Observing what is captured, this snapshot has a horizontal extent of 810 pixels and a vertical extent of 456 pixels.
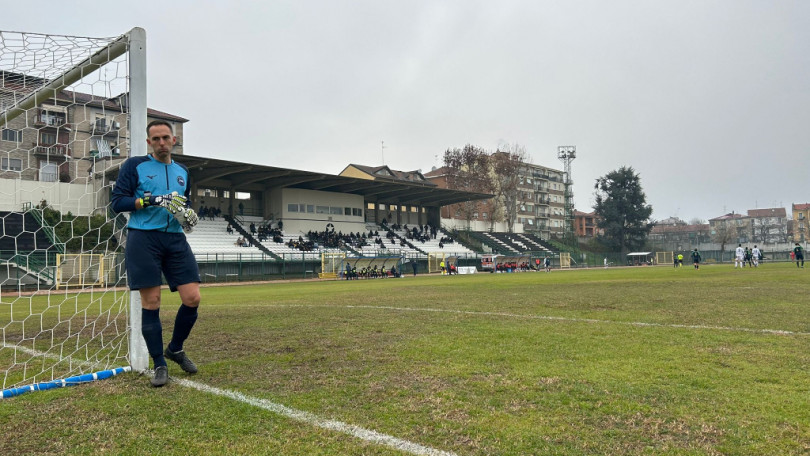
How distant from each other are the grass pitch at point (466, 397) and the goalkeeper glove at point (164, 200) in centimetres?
136

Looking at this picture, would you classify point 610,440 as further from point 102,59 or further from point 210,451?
point 102,59

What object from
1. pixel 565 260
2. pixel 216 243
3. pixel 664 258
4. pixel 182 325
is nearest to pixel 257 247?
pixel 216 243

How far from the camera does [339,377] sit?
377 centimetres

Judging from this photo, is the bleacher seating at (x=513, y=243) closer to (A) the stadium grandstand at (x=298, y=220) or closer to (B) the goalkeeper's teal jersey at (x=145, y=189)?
(A) the stadium grandstand at (x=298, y=220)

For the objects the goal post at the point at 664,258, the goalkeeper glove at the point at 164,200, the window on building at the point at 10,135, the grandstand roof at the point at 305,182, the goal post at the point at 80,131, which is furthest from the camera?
the goal post at the point at 664,258

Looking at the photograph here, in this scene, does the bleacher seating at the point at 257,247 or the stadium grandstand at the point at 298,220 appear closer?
the bleacher seating at the point at 257,247

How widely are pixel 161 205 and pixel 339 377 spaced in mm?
1911

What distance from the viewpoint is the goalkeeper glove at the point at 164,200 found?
3857 millimetres

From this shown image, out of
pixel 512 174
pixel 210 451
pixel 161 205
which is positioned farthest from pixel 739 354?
pixel 512 174

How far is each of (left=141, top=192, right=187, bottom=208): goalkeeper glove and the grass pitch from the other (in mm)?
1360

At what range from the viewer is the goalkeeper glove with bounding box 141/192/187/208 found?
3.86 m

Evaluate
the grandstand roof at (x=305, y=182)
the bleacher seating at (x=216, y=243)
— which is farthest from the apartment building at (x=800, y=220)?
the bleacher seating at (x=216, y=243)

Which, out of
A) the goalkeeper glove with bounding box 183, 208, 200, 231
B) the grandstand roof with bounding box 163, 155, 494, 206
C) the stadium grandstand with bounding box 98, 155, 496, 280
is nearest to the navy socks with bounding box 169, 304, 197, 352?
the goalkeeper glove with bounding box 183, 208, 200, 231

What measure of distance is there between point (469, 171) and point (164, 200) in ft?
215
